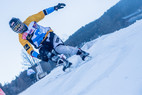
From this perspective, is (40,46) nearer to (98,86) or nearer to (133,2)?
(98,86)

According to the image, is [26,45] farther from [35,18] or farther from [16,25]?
[35,18]

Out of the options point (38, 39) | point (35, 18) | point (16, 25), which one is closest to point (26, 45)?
point (38, 39)

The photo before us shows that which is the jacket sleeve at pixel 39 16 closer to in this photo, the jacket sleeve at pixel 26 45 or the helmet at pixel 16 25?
the helmet at pixel 16 25

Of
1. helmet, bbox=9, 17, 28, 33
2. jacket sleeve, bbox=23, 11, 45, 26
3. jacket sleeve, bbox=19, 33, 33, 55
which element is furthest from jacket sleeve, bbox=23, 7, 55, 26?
jacket sleeve, bbox=19, 33, 33, 55

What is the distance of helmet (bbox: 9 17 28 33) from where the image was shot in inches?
104

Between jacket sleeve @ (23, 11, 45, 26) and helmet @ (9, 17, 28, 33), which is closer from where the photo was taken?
helmet @ (9, 17, 28, 33)

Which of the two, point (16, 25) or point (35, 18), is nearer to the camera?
point (16, 25)

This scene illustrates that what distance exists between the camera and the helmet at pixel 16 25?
265 centimetres

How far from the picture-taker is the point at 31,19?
9.50 feet

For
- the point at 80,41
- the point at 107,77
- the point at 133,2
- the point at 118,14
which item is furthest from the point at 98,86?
the point at 133,2

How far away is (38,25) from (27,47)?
436 millimetres

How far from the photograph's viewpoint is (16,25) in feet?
8.69

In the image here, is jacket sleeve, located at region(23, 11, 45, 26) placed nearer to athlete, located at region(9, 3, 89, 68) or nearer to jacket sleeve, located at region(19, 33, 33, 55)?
athlete, located at region(9, 3, 89, 68)

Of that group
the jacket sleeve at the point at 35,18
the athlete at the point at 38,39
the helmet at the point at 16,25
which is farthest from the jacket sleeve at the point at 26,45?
the jacket sleeve at the point at 35,18
